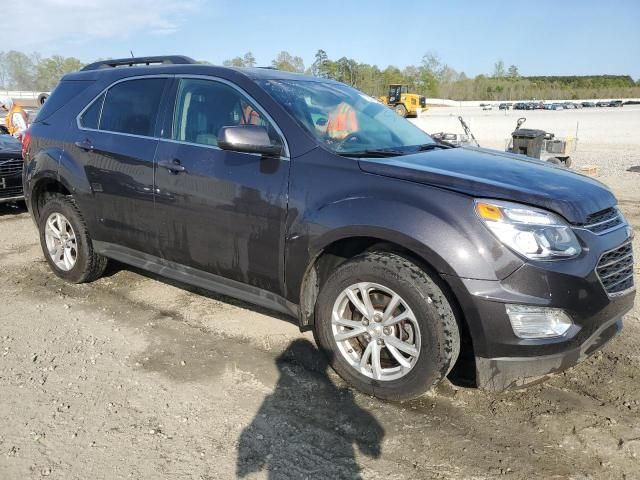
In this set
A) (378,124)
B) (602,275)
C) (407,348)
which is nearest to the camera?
(602,275)

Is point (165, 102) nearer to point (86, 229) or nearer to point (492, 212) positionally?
point (86, 229)

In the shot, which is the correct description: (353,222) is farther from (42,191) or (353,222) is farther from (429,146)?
(42,191)

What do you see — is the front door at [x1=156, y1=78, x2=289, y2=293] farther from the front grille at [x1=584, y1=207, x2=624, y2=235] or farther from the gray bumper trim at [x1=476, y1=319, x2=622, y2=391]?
the front grille at [x1=584, y1=207, x2=624, y2=235]

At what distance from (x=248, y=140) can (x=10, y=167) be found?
6605 mm

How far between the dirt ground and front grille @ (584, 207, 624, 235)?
3.29 feet

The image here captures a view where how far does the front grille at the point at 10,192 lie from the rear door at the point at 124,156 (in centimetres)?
449

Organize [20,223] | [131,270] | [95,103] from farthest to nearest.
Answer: [20,223] → [131,270] → [95,103]

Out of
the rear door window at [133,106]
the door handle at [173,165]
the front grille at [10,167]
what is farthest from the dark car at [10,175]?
the door handle at [173,165]

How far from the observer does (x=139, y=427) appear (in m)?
2.87

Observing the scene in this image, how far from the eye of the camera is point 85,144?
14.7 ft

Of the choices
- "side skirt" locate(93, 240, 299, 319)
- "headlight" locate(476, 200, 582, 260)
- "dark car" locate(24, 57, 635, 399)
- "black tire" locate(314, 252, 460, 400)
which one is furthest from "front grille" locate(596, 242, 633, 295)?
"side skirt" locate(93, 240, 299, 319)

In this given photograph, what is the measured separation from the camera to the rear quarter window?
4777mm

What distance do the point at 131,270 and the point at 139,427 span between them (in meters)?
2.89

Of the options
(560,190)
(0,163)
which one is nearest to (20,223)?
(0,163)
